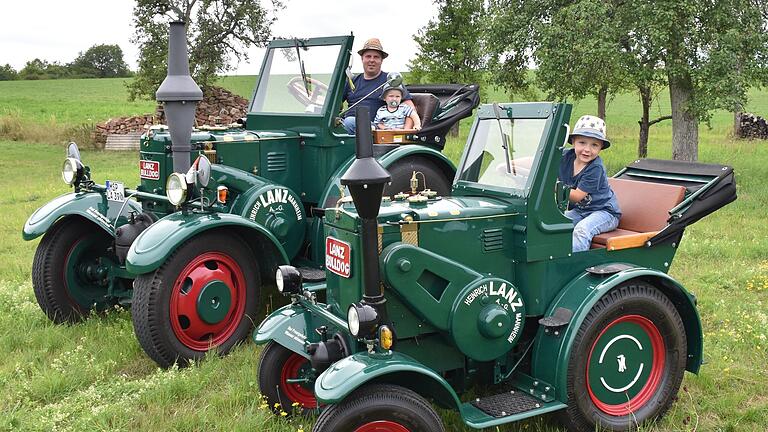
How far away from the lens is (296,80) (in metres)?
7.13

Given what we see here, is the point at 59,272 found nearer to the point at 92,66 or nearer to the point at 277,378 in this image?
the point at 277,378

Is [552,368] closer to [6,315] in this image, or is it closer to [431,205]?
[431,205]

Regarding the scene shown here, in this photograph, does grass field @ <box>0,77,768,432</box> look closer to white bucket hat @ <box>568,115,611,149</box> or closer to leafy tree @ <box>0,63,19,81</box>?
white bucket hat @ <box>568,115,611,149</box>

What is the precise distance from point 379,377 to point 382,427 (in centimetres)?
22

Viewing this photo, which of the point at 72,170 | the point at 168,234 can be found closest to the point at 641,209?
the point at 168,234

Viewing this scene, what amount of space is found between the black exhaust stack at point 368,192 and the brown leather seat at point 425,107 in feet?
14.3

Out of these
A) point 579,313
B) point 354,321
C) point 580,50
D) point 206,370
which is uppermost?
point 580,50

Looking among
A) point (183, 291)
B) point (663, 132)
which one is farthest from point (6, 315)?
point (663, 132)

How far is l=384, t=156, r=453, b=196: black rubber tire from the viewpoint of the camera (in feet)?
22.0

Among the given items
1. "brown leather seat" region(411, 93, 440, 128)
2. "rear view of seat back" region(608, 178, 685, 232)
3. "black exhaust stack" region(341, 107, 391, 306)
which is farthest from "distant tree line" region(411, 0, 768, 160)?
"black exhaust stack" region(341, 107, 391, 306)

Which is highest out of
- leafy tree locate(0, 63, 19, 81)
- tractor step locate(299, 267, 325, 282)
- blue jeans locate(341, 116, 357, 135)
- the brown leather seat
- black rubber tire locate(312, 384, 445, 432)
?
leafy tree locate(0, 63, 19, 81)

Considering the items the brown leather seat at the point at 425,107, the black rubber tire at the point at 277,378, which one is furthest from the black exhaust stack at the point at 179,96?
the brown leather seat at the point at 425,107

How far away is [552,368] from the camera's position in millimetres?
3977

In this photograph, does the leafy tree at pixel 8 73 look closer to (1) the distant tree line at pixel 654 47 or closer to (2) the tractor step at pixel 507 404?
(1) the distant tree line at pixel 654 47
